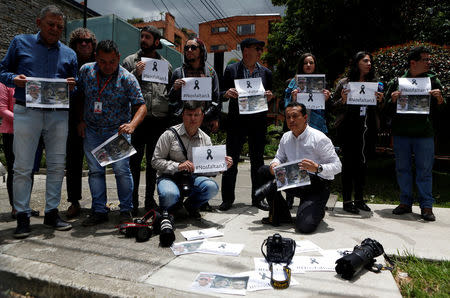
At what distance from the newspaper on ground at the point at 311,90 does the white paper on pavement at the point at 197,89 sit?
1174mm

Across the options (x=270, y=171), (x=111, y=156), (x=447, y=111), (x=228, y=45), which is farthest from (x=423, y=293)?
(x=228, y=45)

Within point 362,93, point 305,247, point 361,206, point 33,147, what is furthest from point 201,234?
point 362,93

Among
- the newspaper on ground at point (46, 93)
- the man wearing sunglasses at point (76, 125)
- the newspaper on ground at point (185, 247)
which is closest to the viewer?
the newspaper on ground at point (185, 247)

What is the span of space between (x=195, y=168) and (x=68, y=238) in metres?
1.46

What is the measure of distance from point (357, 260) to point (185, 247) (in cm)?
148

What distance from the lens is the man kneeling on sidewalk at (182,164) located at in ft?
12.0

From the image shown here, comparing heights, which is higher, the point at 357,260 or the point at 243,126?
the point at 243,126

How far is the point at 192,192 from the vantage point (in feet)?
12.9

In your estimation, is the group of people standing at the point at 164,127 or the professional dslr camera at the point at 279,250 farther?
the group of people standing at the point at 164,127

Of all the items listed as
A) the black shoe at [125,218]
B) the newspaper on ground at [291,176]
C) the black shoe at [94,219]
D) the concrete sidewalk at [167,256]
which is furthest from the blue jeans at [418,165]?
the black shoe at [94,219]

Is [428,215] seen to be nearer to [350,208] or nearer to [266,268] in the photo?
[350,208]

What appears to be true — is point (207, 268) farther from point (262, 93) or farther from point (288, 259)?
point (262, 93)

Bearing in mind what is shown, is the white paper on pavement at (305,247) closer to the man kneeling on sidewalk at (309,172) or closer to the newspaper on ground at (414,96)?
the man kneeling on sidewalk at (309,172)

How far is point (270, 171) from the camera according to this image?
3811mm
